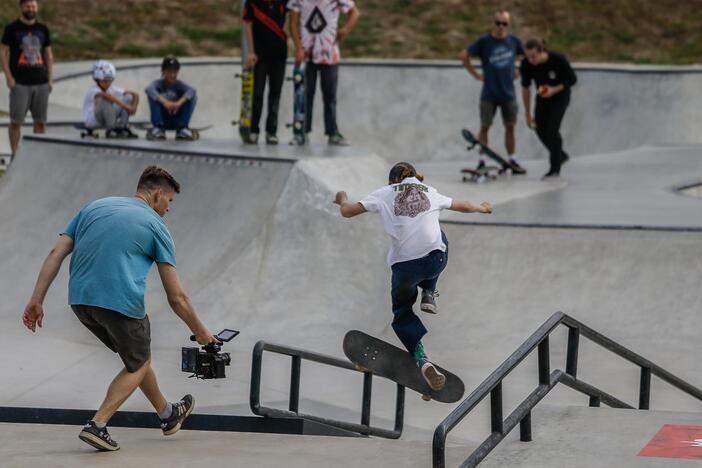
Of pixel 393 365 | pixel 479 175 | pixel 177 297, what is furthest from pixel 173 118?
pixel 177 297

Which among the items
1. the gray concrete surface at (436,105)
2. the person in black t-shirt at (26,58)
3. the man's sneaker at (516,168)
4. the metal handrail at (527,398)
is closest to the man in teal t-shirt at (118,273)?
the metal handrail at (527,398)

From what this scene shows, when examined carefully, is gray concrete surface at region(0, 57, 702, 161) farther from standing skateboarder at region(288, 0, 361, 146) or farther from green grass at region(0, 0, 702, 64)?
standing skateboarder at region(288, 0, 361, 146)

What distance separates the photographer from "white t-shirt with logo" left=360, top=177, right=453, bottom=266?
7398 millimetres

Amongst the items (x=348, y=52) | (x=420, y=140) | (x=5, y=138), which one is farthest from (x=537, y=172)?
(x=348, y=52)

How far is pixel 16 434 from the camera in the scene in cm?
665

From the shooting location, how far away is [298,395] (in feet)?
24.7

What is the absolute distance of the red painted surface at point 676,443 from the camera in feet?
18.0

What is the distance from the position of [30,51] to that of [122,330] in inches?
353

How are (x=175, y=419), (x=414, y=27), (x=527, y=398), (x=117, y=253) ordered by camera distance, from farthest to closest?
(x=414, y=27)
(x=175, y=419)
(x=117, y=253)
(x=527, y=398)

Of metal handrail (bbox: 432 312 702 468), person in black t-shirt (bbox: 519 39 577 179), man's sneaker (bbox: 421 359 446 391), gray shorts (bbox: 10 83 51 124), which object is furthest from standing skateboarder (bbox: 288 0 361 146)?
metal handrail (bbox: 432 312 702 468)

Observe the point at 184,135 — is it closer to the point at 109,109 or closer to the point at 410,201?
the point at 109,109

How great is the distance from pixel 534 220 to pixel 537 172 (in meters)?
4.76

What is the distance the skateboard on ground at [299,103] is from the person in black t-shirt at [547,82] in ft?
8.20

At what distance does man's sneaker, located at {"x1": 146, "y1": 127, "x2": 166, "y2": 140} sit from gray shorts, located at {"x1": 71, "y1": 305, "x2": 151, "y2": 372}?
26.3ft
